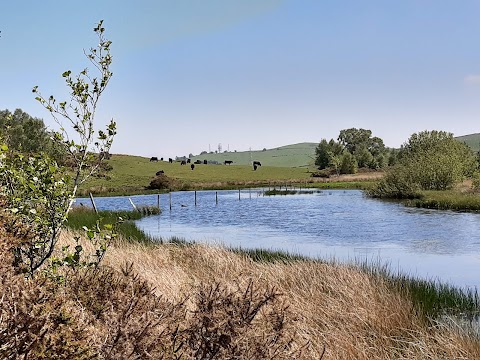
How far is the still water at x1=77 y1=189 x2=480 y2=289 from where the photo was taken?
20.8m

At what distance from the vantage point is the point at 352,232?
101 ft

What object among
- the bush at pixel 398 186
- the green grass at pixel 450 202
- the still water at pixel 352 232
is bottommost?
the still water at pixel 352 232

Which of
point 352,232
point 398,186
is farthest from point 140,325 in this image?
point 398,186

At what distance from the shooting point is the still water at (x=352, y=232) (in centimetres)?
2078

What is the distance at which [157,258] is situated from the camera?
50.8ft

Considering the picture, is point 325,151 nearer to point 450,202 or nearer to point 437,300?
point 450,202

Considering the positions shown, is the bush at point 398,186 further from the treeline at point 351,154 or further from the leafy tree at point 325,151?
the leafy tree at point 325,151

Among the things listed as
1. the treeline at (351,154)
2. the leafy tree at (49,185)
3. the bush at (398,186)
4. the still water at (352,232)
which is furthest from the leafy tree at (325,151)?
the leafy tree at (49,185)

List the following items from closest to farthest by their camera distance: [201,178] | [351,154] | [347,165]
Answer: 1. [201,178]
2. [347,165]
3. [351,154]

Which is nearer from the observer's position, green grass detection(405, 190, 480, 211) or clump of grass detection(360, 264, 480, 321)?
clump of grass detection(360, 264, 480, 321)

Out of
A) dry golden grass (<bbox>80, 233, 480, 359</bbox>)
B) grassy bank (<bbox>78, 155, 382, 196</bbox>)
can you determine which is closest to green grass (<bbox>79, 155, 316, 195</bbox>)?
grassy bank (<bbox>78, 155, 382, 196</bbox>)

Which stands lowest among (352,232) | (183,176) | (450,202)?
(352,232)

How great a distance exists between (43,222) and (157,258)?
8511 mm

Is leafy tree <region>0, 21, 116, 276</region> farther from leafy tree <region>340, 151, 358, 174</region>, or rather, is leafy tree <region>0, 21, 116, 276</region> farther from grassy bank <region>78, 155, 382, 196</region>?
leafy tree <region>340, 151, 358, 174</region>
